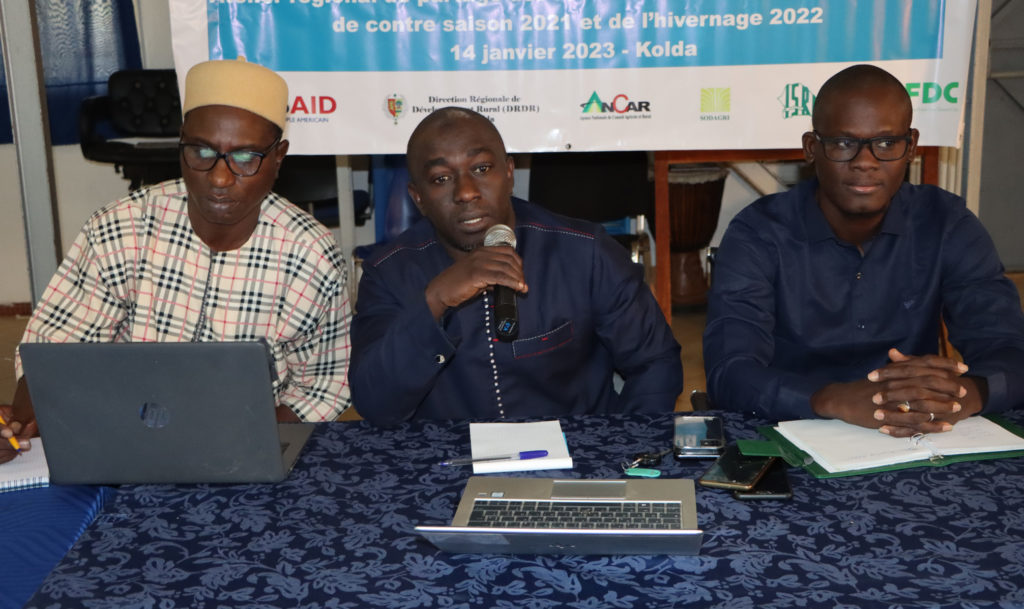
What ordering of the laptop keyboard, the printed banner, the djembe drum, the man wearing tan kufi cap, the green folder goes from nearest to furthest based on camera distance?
the laptop keyboard, the green folder, the man wearing tan kufi cap, the printed banner, the djembe drum

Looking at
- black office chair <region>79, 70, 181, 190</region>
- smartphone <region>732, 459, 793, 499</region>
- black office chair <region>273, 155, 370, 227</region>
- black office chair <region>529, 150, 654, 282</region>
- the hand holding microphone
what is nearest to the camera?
smartphone <region>732, 459, 793, 499</region>

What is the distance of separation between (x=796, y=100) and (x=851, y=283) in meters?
1.18

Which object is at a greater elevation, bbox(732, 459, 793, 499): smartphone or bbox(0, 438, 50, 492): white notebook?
bbox(732, 459, 793, 499): smartphone

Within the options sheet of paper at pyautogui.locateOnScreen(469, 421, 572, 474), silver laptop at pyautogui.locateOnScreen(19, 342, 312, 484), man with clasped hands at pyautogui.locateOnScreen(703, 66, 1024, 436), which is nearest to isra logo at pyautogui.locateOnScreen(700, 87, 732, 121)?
man with clasped hands at pyautogui.locateOnScreen(703, 66, 1024, 436)

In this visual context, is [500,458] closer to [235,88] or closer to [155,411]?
[155,411]

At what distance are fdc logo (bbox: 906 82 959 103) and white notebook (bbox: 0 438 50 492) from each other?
2.94 meters

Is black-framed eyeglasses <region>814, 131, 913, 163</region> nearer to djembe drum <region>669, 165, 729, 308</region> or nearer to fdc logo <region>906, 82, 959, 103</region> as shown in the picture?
fdc logo <region>906, 82, 959, 103</region>

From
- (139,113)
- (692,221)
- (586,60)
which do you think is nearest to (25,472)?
(586,60)

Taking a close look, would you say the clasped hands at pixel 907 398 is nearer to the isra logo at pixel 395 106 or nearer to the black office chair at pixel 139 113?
the isra logo at pixel 395 106

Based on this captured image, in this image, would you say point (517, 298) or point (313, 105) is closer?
point (517, 298)

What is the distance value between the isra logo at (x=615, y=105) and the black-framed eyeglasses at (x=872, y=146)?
45.3 inches

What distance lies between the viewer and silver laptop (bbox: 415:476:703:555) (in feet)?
4.42

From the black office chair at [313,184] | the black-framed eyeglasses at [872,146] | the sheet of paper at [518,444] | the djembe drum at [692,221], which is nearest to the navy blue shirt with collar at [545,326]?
the sheet of paper at [518,444]

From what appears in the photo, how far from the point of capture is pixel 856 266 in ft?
7.96
